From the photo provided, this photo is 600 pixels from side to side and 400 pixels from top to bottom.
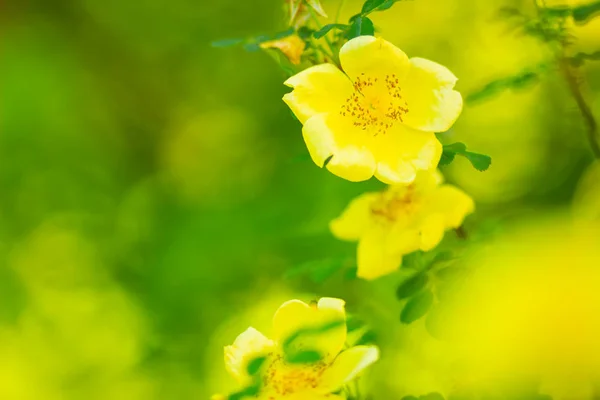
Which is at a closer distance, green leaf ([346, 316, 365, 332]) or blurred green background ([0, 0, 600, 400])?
green leaf ([346, 316, 365, 332])

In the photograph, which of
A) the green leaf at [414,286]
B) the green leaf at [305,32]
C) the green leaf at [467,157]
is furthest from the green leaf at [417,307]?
the green leaf at [305,32]

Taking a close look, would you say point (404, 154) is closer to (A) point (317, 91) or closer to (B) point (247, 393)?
(A) point (317, 91)

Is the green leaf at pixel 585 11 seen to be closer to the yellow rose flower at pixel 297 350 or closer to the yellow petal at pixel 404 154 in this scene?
the yellow petal at pixel 404 154

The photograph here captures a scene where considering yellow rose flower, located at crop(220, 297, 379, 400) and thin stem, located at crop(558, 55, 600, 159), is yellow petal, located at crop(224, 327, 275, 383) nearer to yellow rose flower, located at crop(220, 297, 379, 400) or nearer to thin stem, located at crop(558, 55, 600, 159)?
yellow rose flower, located at crop(220, 297, 379, 400)

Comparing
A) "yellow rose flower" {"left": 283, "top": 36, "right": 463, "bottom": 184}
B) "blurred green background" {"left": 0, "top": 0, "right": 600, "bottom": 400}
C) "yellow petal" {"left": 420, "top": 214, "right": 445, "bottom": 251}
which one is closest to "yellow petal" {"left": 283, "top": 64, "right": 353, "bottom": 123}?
"yellow rose flower" {"left": 283, "top": 36, "right": 463, "bottom": 184}

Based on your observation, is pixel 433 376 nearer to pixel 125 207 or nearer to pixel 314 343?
pixel 314 343

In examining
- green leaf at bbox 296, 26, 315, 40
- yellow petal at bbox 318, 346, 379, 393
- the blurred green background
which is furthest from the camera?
the blurred green background

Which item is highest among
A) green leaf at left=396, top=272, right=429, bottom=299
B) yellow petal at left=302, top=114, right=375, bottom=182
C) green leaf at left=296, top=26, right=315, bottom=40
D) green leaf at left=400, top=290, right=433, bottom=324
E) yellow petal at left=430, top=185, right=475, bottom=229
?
green leaf at left=296, top=26, right=315, bottom=40

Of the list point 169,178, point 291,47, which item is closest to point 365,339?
point 291,47
